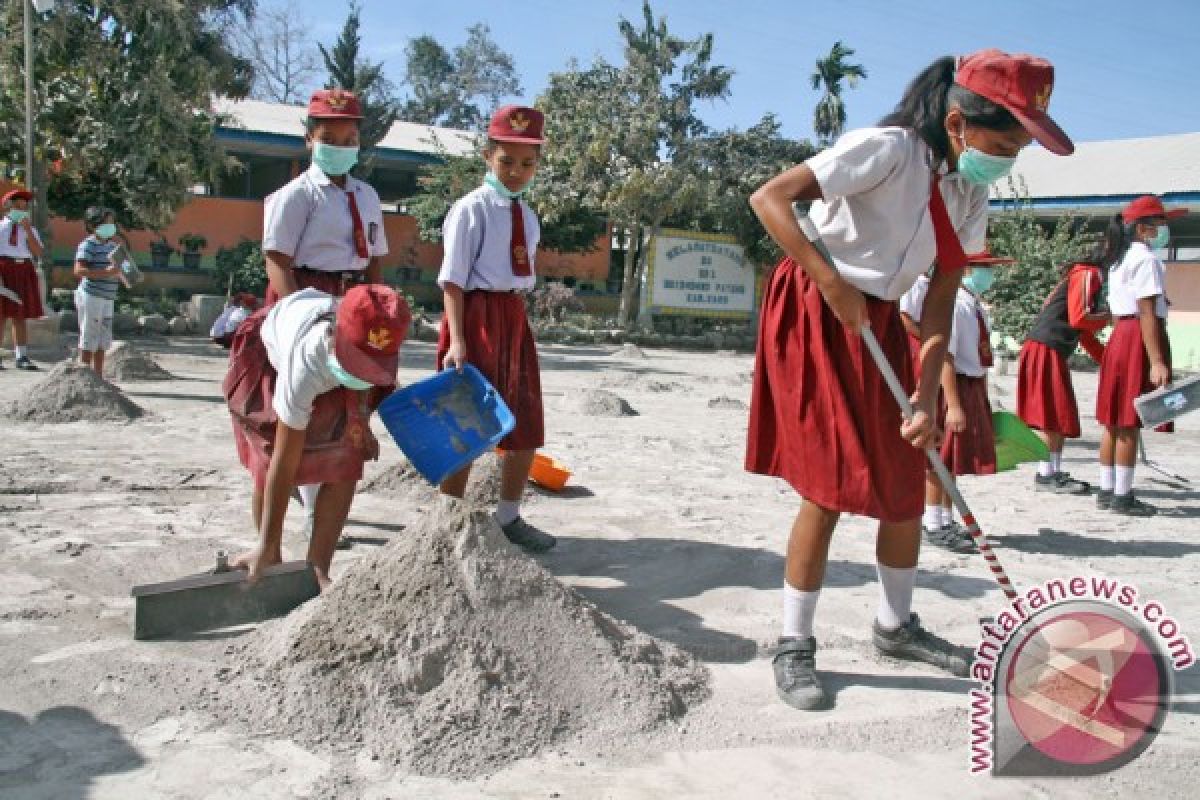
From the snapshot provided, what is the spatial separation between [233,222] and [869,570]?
19.6 metres

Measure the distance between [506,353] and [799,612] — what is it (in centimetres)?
185

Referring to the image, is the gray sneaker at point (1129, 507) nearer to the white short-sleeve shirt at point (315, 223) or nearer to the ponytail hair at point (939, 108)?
the ponytail hair at point (939, 108)

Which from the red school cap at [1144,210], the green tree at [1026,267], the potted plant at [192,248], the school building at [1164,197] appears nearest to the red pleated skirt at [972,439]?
the red school cap at [1144,210]

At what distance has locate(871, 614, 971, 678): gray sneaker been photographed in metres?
3.16

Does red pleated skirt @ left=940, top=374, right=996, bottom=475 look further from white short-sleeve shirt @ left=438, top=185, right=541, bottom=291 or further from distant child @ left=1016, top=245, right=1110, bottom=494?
white short-sleeve shirt @ left=438, top=185, right=541, bottom=291

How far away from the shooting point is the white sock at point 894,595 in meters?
3.18

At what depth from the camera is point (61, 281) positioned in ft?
62.5

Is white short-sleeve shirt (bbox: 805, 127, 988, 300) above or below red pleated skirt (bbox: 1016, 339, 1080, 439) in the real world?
above

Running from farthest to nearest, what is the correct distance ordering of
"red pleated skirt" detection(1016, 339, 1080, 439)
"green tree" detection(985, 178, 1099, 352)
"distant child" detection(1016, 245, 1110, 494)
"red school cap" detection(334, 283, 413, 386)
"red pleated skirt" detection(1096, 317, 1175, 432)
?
"green tree" detection(985, 178, 1099, 352), "red pleated skirt" detection(1016, 339, 1080, 439), "distant child" detection(1016, 245, 1110, 494), "red pleated skirt" detection(1096, 317, 1175, 432), "red school cap" detection(334, 283, 413, 386)

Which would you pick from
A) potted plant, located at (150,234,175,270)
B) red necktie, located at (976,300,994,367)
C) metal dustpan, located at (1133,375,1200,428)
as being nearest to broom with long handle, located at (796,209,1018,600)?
red necktie, located at (976,300,994,367)

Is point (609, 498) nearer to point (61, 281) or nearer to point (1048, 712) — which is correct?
point (1048, 712)

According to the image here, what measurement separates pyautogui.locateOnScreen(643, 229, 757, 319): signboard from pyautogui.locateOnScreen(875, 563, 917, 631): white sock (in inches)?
772

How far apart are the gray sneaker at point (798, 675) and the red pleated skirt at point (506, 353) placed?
64.7 inches

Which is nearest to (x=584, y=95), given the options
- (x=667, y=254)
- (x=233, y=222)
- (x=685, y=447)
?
(x=667, y=254)
